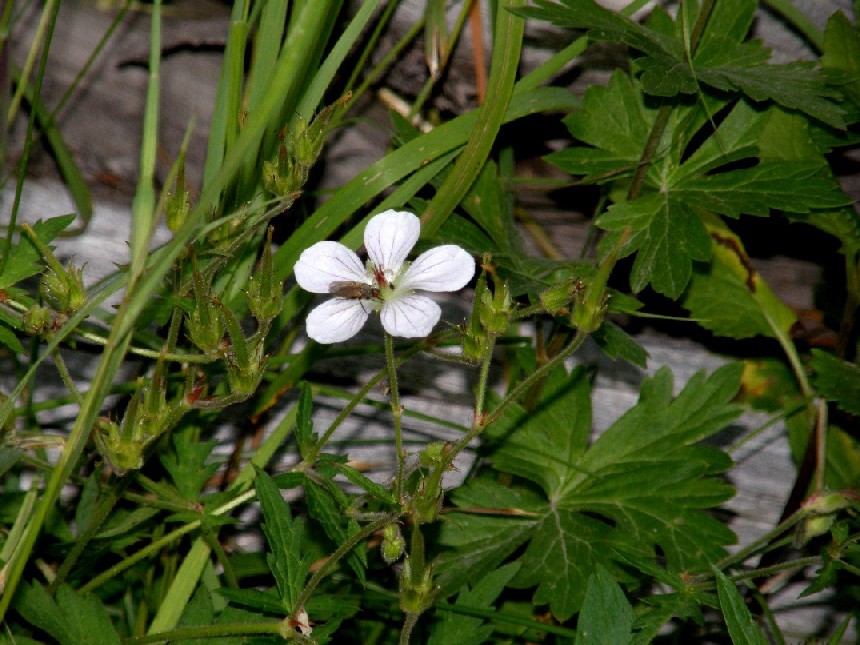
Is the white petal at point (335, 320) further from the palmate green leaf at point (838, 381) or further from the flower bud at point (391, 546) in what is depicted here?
the palmate green leaf at point (838, 381)

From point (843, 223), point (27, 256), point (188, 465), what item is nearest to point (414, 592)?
point (188, 465)

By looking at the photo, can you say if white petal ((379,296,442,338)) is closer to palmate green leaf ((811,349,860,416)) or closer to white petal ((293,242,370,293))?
white petal ((293,242,370,293))

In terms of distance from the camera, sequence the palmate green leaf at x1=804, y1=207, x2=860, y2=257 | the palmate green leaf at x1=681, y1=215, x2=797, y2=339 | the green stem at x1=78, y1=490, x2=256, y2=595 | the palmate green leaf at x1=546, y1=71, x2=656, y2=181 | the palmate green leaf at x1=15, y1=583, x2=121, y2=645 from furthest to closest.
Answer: the palmate green leaf at x1=681, y1=215, x2=797, y2=339, the palmate green leaf at x1=804, y1=207, x2=860, y2=257, the palmate green leaf at x1=546, y1=71, x2=656, y2=181, the green stem at x1=78, y1=490, x2=256, y2=595, the palmate green leaf at x1=15, y1=583, x2=121, y2=645

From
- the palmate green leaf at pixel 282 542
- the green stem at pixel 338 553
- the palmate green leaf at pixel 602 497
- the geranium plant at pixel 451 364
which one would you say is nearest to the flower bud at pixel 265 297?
the geranium plant at pixel 451 364

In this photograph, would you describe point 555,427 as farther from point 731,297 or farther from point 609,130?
point 609,130

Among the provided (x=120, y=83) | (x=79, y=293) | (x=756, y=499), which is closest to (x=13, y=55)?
(x=120, y=83)

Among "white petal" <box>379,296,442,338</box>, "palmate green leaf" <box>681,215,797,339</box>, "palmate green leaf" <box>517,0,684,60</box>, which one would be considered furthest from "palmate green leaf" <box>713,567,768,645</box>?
"palmate green leaf" <box>517,0,684,60</box>

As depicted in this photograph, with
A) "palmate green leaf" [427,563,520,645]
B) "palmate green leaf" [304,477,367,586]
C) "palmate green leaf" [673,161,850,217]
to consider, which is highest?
"palmate green leaf" [673,161,850,217]
